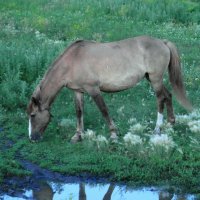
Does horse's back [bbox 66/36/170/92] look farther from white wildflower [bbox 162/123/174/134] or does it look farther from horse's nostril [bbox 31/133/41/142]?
horse's nostril [bbox 31/133/41/142]

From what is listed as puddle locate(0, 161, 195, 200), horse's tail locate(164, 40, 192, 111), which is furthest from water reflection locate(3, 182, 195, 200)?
horse's tail locate(164, 40, 192, 111)

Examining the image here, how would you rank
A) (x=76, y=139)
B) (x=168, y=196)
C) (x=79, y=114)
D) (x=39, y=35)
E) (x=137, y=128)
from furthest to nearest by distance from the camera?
(x=39, y=35), (x=79, y=114), (x=76, y=139), (x=137, y=128), (x=168, y=196)

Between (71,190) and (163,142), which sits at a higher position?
(163,142)

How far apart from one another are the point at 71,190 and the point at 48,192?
1.15ft

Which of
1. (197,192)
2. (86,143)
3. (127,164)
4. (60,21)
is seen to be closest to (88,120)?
(86,143)

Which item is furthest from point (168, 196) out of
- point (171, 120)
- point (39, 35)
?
point (39, 35)

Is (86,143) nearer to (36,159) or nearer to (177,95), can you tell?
(36,159)

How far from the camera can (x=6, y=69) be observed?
13.4 metres

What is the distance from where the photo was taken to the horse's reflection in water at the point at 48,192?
28.4 ft

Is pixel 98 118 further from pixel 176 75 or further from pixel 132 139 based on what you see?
pixel 132 139

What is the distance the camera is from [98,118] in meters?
11.6

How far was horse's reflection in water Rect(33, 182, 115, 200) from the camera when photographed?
8.65m

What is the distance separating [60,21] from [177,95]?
392 inches

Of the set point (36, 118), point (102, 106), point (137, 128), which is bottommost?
point (137, 128)
